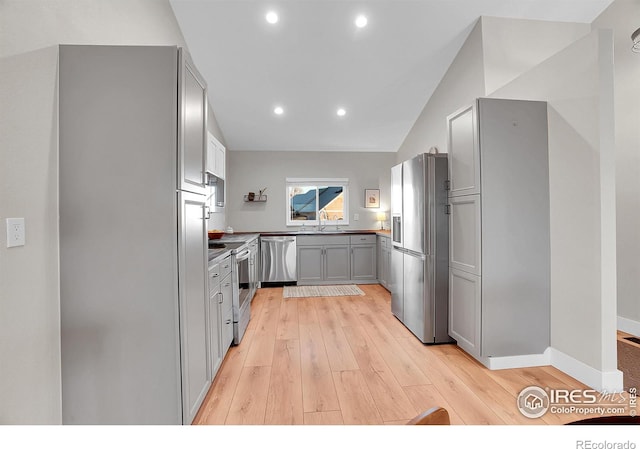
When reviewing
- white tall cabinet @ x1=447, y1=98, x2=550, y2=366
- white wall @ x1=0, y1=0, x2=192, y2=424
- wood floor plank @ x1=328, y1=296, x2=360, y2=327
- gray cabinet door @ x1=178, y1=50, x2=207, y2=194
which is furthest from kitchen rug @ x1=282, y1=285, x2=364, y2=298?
white wall @ x1=0, y1=0, x2=192, y2=424

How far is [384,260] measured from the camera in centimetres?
499

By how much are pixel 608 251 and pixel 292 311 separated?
3.11 metres

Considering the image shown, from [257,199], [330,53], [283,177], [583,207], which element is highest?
[330,53]

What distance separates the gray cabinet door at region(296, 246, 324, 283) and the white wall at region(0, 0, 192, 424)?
3.90 m

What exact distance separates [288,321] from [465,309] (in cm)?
193

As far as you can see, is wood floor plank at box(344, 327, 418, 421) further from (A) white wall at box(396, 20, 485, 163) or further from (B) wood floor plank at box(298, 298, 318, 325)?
(A) white wall at box(396, 20, 485, 163)

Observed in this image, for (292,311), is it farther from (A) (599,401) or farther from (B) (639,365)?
(B) (639,365)

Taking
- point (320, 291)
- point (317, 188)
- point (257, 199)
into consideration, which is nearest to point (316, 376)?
point (320, 291)

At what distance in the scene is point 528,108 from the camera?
227 cm

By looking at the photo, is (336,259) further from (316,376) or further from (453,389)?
(453,389)

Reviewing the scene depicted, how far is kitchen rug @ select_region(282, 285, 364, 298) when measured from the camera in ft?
15.1

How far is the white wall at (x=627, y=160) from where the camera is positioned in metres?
2.89

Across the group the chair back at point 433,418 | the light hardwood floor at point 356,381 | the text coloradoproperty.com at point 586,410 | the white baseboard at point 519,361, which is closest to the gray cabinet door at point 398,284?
the light hardwood floor at point 356,381
